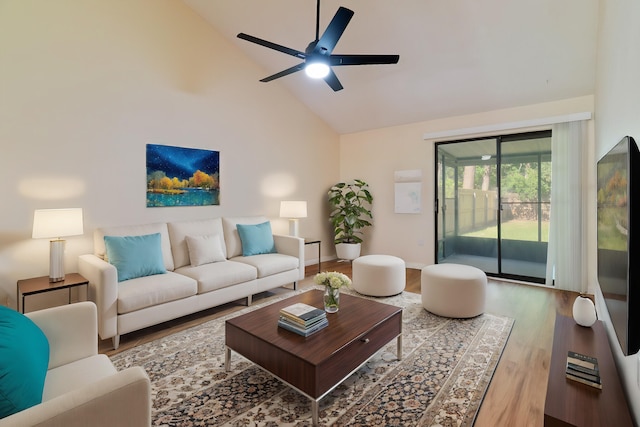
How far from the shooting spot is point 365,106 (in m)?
5.18

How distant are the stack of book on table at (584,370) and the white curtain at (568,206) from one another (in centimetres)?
300

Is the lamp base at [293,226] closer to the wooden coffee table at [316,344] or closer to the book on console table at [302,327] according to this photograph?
the wooden coffee table at [316,344]

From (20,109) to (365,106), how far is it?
4.26 m

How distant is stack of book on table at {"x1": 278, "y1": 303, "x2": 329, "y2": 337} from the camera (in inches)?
79.7

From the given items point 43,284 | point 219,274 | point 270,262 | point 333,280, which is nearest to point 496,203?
point 270,262

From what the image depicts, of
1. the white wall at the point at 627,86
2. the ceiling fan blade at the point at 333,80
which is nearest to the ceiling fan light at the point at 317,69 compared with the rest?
the ceiling fan blade at the point at 333,80

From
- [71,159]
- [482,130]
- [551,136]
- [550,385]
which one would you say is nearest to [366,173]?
[482,130]

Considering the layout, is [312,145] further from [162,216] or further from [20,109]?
[20,109]

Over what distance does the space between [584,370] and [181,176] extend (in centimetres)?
407

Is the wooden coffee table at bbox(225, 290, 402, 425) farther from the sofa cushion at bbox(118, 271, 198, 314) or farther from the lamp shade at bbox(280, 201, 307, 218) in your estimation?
the lamp shade at bbox(280, 201, 307, 218)

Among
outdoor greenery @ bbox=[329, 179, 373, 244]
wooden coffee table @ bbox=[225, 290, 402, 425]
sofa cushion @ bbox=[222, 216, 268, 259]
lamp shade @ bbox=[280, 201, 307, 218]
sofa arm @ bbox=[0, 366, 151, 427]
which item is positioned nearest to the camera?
sofa arm @ bbox=[0, 366, 151, 427]

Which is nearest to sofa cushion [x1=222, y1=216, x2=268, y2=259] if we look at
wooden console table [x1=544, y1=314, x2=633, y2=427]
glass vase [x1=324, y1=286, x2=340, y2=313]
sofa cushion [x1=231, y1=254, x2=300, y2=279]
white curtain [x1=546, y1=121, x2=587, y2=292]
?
sofa cushion [x1=231, y1=254, x2=300, y2=279]

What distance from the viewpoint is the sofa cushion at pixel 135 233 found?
3.13 meters

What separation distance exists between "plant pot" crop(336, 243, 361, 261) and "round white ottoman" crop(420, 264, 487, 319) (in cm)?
251
